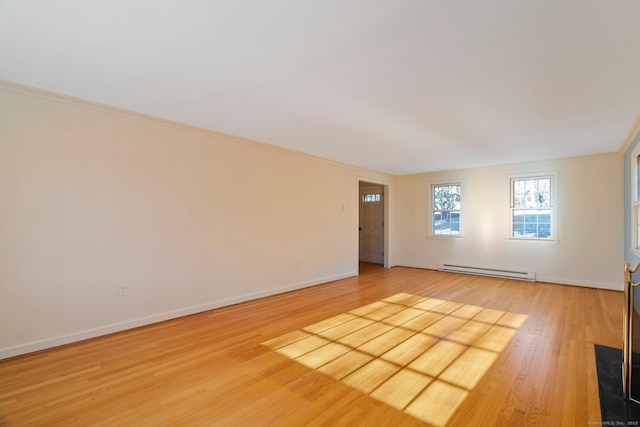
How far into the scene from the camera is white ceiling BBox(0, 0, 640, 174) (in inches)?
66.5

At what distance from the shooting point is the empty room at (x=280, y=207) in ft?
6.07

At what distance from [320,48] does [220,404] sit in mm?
2540

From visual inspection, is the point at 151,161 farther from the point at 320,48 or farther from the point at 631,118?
the point at 631,118

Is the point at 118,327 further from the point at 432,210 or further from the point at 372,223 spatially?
the point at 432,210

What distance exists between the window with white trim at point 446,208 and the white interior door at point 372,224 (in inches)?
52.9

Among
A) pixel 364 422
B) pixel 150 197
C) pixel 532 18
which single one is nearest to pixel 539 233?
pixel 532 18

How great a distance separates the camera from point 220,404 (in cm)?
197

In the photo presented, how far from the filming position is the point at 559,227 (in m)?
5.56

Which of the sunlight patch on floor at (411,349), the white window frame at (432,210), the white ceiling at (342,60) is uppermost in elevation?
the white ceiling at (342,60)

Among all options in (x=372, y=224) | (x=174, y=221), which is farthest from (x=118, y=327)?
(x=372, y=224)

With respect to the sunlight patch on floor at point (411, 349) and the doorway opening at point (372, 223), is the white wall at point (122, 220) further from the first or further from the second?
the doorway opening at point (372, 223)

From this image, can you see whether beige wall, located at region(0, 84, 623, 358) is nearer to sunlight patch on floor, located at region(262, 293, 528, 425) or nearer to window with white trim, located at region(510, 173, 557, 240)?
window with white trim, located at region(510, 173, 557, 240)

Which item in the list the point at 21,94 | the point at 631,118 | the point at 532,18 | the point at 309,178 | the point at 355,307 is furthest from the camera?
the point at 309,178

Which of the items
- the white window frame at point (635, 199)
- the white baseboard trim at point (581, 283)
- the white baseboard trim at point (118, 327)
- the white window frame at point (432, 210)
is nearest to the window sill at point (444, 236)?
the white window frame at point (432, 210)
